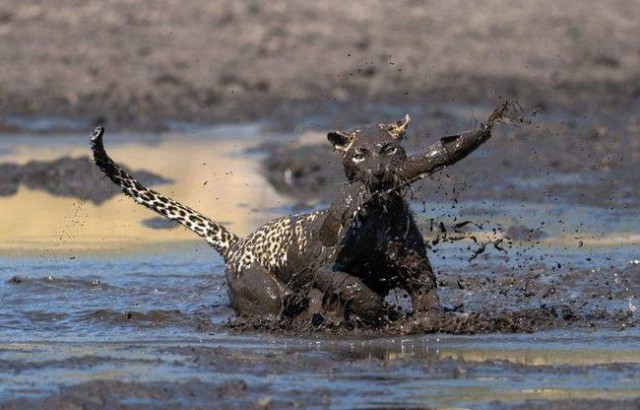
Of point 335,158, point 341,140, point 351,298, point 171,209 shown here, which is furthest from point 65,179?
point 341,140

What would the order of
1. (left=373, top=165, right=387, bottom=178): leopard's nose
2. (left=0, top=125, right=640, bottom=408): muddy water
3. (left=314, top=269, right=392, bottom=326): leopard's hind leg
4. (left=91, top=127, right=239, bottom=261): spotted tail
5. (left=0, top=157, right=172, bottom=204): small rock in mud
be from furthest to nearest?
(left=0, top=157, right=172, bottom=204): small rock in mud → (left=91, top=127, right=239, bottom=261): spotted tail → (left=314, top=269, right=392, bottom=326): leopard's hind leg → (left=373, top=165, right=387, bottom=178): leopard's nose → (left=0, top=125, right=640, bottom=408): muddy water

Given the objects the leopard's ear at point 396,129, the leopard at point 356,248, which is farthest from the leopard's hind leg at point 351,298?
the leopard's ear at point 396,129

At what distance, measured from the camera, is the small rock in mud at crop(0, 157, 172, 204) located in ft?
58.8

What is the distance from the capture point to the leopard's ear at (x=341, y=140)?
10289mm

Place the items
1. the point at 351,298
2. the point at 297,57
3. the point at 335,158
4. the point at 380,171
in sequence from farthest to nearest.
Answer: the point at 297,57 → the point at 335,158 → the point at 351,298 → the point at 380,171

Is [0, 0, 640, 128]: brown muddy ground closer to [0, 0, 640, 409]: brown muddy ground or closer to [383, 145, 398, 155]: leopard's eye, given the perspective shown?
[0, 0, 640, 409]: brown muddy ground

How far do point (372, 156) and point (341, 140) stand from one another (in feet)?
0.79

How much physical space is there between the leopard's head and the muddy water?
3.21 feet

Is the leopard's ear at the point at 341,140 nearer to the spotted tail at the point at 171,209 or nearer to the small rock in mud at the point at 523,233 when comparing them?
the spotted tail at the point at 171,209

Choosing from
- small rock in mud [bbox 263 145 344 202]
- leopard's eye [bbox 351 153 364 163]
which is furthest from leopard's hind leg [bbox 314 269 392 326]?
small rock in mud [bbox 263 145 344 202]

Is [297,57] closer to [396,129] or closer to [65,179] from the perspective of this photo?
[65,179]

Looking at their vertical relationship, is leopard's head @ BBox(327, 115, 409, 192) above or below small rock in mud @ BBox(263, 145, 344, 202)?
below

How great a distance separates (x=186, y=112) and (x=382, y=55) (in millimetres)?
3068

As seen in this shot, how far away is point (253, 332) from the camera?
35.6ft
